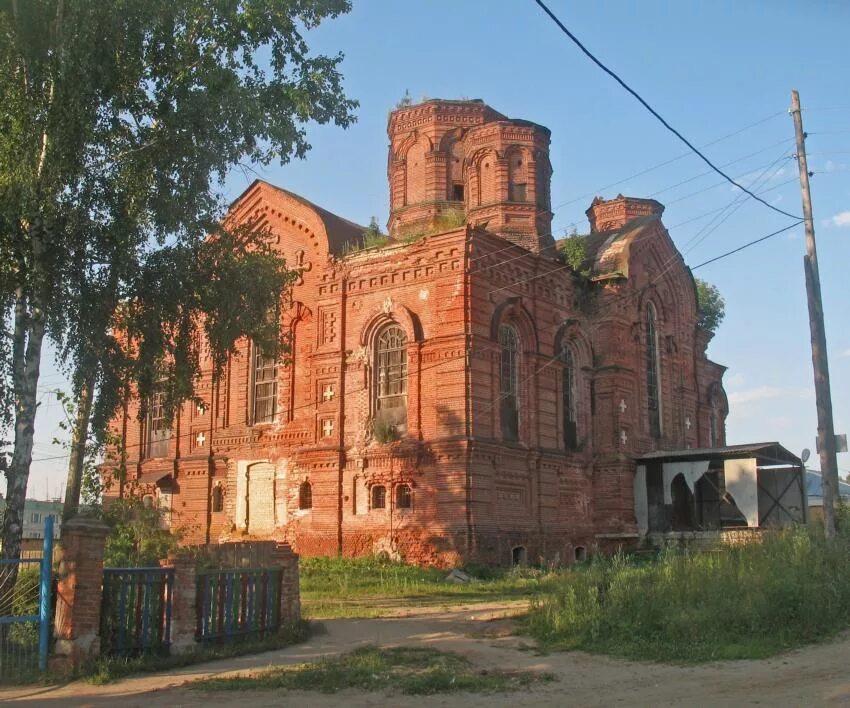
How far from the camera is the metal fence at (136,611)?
9914 millimetres

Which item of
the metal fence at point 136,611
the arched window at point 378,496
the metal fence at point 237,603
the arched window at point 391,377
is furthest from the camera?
the arched window at point 391,377

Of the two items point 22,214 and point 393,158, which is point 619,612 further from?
point 393,158

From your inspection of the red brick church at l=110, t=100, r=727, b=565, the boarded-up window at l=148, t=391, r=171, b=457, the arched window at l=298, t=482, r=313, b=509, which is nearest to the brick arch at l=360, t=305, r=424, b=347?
the red brick church at l=110, t=100, r=727, b=565

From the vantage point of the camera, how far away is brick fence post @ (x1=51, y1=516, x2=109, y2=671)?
9.45 meters

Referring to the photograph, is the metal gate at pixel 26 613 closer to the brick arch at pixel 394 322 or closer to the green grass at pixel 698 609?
the green grass at pixel 698 609

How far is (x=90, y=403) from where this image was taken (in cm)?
1466

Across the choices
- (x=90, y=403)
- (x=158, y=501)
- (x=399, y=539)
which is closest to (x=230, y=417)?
(x=158, y=501)

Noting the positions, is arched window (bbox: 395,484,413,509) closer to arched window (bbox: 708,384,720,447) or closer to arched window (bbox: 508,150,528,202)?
arched window (bbox: 508,150,528,202)

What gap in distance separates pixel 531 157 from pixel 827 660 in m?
21.1

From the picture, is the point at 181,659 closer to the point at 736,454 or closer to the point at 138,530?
the point at 138,530

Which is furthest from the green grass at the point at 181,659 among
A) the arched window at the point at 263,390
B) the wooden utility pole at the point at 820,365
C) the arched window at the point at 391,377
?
the arched window at the point at 263,390

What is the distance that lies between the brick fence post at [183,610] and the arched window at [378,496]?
1205 cm

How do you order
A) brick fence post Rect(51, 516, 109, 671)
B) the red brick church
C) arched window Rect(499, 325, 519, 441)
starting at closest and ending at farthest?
brick fence post Rect(51, 516, 109, 671), the red brick church, arched window Rect(499, 325, 519, 441)

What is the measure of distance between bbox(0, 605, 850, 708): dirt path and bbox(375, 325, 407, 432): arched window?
11.5 metres
